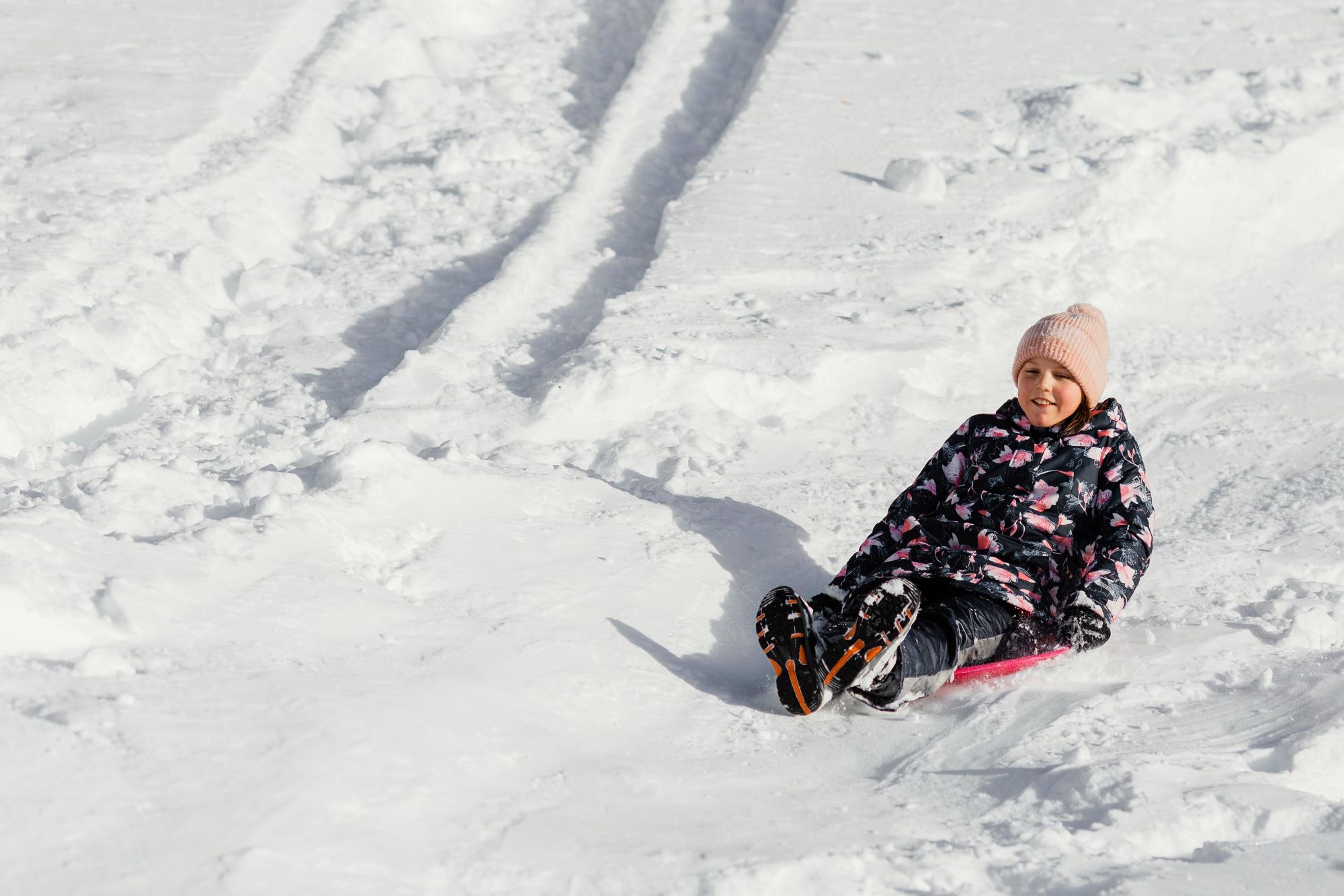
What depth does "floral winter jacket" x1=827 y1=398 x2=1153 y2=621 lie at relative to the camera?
3150 mm

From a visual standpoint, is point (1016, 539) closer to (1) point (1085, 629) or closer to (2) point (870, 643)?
(1) point (1085, 629)

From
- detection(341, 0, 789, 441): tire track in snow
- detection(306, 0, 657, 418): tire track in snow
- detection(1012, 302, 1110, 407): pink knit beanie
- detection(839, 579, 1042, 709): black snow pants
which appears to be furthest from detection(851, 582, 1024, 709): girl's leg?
detection(306, 0, 657, 418): tire track in snow

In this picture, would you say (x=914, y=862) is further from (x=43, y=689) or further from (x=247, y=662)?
(x=43, y=689)

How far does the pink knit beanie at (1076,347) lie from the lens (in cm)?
321

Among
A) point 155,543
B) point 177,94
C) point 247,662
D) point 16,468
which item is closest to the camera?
point 247,662

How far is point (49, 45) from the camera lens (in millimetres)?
7094

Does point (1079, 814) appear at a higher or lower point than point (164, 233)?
higher

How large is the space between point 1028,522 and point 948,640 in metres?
0.46

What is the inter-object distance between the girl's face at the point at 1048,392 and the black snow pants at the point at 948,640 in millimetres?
502

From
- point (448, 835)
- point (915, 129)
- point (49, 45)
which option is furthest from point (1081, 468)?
point (49, 45)

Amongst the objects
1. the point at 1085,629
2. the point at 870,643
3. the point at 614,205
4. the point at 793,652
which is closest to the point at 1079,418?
the point at 1085,629

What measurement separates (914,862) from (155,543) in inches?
67.6

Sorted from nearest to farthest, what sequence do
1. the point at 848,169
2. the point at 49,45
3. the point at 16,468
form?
the point at 16,468 < the point at 848,169 < the point at 49,45

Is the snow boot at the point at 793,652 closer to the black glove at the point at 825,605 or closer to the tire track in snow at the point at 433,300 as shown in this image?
the black glove at the point at 825,605
